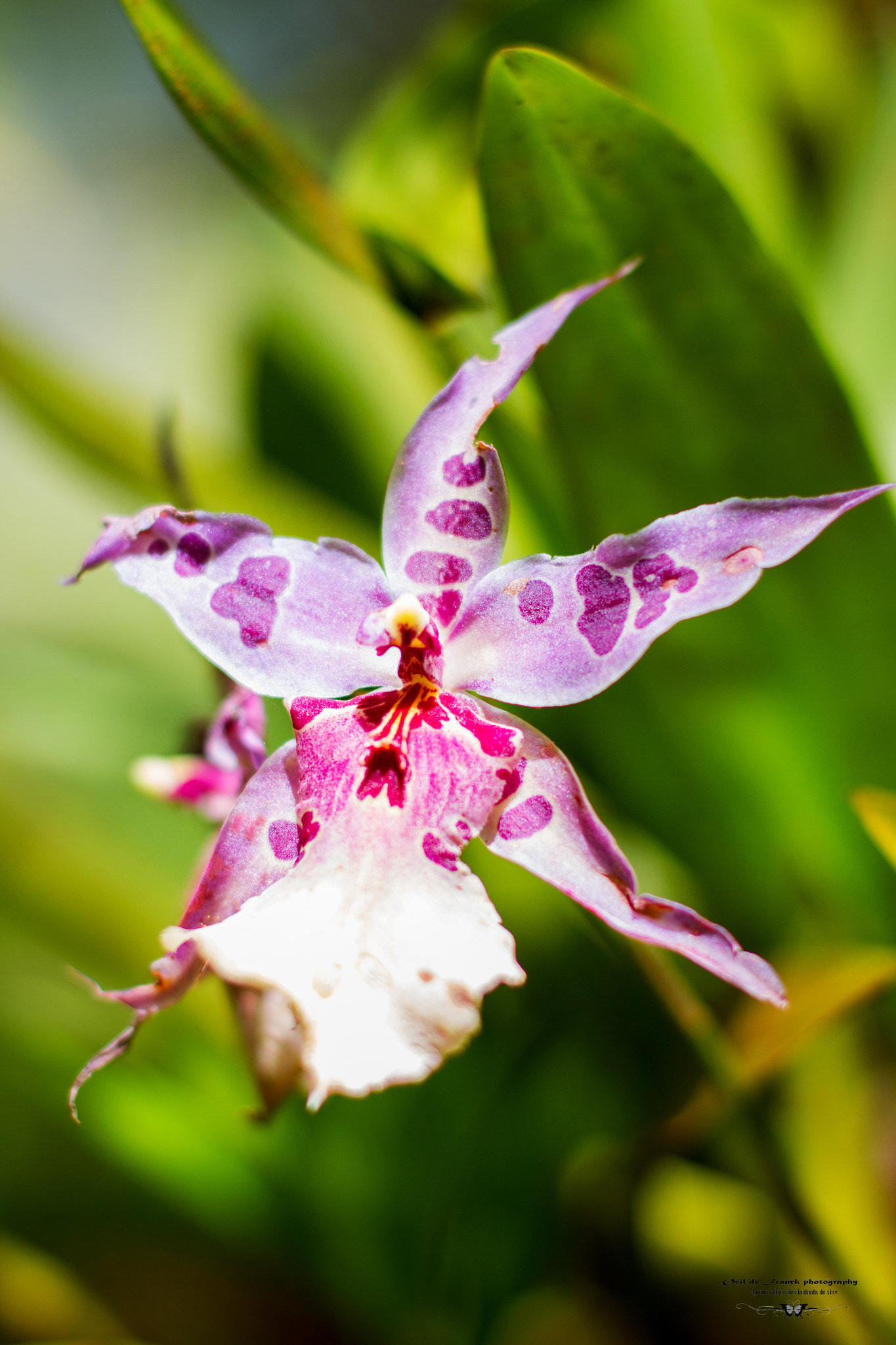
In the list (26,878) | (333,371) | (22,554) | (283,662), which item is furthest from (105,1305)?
(22,554)

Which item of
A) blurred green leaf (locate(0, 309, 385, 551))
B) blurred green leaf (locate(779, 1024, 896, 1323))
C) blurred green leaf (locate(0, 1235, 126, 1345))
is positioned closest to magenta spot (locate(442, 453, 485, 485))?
blurred green leaf (locate(0, 309, 385, 551))

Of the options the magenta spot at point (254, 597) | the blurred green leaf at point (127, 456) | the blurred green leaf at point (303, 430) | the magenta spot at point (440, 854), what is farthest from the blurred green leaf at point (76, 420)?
the magenta spot at point (440, 854)

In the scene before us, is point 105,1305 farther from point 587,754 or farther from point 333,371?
point 333,371

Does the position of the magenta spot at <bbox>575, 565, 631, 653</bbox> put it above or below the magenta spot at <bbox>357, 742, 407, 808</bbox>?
above

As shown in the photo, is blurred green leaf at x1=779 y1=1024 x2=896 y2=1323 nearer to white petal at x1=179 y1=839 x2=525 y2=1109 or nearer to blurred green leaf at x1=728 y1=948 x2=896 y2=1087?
blurred green leaf at x1=728 y1=948 x2=896 y2=1087

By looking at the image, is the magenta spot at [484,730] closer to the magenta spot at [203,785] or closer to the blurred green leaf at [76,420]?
the magenta spot at [203,785]

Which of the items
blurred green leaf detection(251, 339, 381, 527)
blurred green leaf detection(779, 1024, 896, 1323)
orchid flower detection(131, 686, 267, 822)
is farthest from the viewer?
blurred green leaf detection(251, 339, 381, 527)

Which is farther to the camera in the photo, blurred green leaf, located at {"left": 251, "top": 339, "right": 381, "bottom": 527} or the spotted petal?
blurred green leaf, located at {"left": 251, "top": 339, "right": 381, "bottom": 527}

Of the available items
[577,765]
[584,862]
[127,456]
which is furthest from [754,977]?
[127,456]
